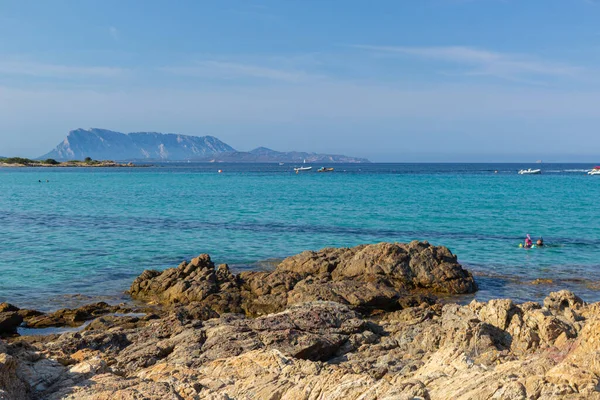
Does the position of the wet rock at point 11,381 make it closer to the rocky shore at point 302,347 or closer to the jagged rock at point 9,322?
the rocky shore at point 302,347

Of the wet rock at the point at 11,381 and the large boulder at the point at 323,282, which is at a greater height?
the wet rock at the point at 11,381

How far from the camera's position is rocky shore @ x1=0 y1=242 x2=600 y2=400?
25.3 feet

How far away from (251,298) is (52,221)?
30.0 metres

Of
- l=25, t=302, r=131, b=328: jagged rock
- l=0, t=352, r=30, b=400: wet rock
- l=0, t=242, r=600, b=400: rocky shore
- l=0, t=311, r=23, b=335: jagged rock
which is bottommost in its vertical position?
l=25, t=302, r=131, b=328: jagged rock

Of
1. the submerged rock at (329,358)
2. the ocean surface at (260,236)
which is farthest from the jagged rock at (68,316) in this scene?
the submerged rock at (329,358)

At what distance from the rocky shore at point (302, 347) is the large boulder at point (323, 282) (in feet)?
0.24

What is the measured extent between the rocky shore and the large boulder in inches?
2.9

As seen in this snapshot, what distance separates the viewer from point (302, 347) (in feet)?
36.1

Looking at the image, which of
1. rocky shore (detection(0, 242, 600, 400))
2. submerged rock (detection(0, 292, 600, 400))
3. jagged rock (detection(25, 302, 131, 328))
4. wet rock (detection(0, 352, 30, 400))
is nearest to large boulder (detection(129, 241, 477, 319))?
rocky shore (detection(0, 242, 600, 400))

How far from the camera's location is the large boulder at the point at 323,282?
19.0 metres

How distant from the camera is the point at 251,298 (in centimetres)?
1970

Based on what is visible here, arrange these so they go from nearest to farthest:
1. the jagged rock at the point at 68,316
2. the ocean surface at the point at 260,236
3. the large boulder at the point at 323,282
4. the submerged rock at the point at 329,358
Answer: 1. the submerged rock at the point at 329,358
2. the jagged rock at the point at 68,316
3. the large boulder at the point at 323,282
4. the ocean surface at the point at 260,236

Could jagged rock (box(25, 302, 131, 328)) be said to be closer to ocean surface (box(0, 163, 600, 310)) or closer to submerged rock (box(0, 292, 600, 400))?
ocean surface (box(0, 163, 600, 310))

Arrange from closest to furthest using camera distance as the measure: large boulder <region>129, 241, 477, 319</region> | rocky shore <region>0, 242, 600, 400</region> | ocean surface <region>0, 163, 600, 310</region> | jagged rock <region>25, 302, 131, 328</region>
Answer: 1. rocky shore <region>0, 242, 600, 400</region>
2. jagged rock <region>25, 302, 131, 328</region>
3. large boulder <region>129, 241, 477, 319</region>
4. ocean surface <region>0, 163, 600, 310</region>
